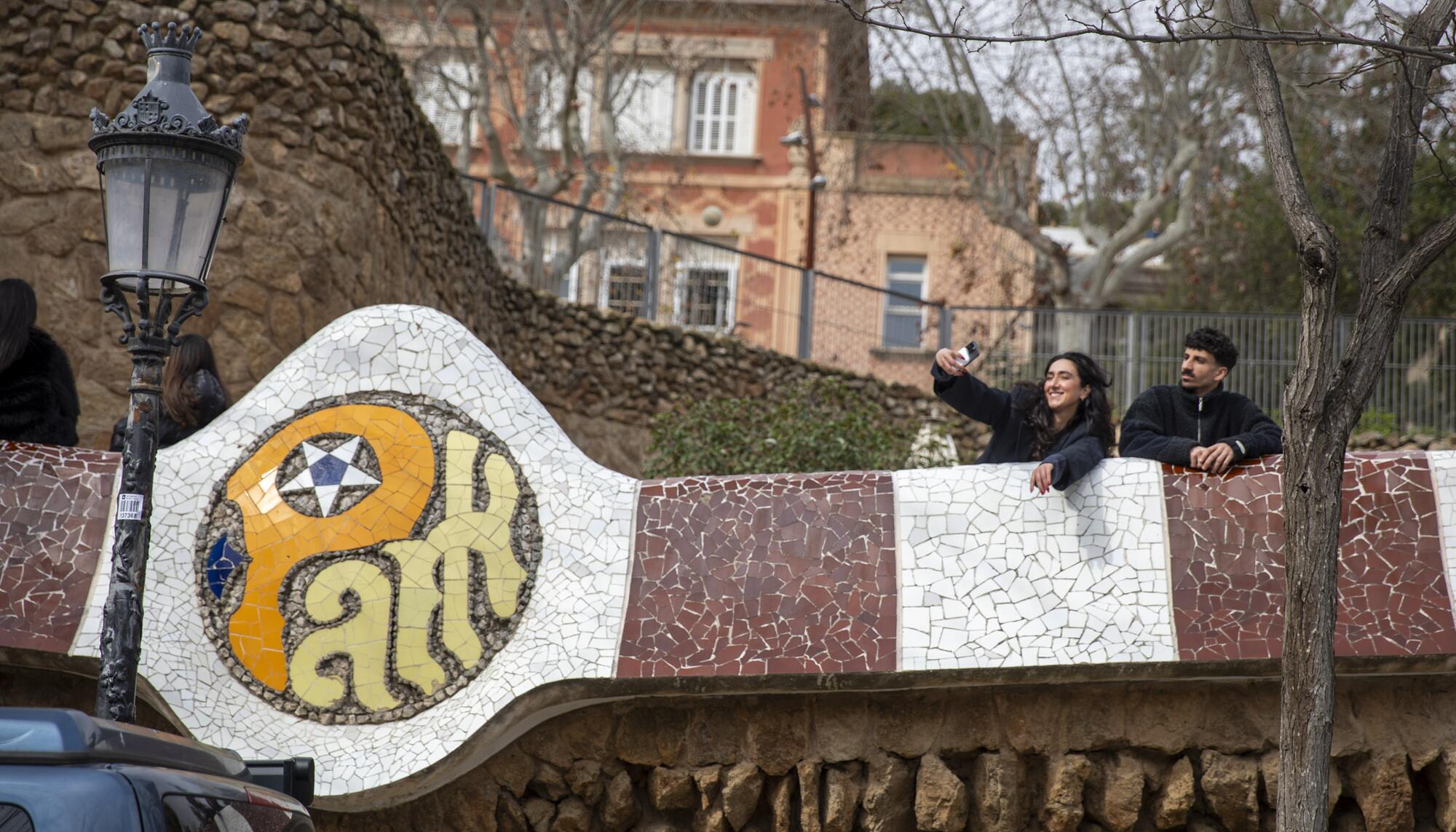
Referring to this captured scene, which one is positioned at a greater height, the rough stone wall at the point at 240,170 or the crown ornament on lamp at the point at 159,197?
the rough stone wall at the point at 240,170

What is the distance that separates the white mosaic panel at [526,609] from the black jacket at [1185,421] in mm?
1764

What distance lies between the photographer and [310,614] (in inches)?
200

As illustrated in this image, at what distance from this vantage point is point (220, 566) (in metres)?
5.18

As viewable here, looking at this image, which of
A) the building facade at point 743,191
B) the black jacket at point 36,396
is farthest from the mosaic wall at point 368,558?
the building facade at point 743,191

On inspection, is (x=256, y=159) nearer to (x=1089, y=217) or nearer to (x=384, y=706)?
(x=384, y=706)

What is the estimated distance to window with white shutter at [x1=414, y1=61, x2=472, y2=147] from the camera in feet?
52.1

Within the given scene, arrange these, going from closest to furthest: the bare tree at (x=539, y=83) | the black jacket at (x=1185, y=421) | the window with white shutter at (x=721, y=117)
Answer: the black jacket at (x=1185, y=421), the bare tree at (x=539, y=83), the window with white shutter at (x=721, y=117)

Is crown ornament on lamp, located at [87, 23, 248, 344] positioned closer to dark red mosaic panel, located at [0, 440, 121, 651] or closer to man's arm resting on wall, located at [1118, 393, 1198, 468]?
dark red mosaic panel, located at [0, 440, 121, 651]

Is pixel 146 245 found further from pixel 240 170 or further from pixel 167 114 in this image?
pixel 240 170

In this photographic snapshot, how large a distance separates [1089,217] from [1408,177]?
40.3ft

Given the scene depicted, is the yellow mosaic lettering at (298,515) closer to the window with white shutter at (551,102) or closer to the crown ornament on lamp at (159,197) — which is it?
the crown ornament on lamp at (159,197)

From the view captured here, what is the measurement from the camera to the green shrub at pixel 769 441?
336 inches

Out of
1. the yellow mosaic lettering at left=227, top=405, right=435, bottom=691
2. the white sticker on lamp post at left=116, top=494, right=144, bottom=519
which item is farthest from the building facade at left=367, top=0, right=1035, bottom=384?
the white sticker on lamp post at left=116, top=494, right=144, bottom=519

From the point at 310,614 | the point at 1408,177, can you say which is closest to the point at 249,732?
the point at 310,614
